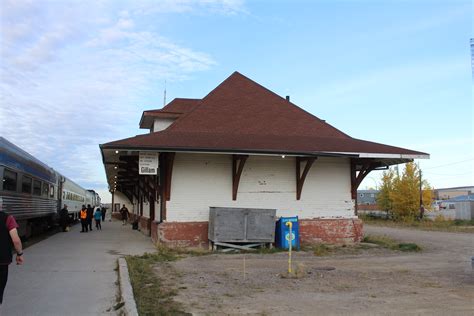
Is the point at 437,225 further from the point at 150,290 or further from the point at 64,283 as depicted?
the point at 64,283

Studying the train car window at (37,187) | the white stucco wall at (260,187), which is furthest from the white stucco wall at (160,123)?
the white stucco wall at (260,187)

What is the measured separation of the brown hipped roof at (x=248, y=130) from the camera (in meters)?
16.0

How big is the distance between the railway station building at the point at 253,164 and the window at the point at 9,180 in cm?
321

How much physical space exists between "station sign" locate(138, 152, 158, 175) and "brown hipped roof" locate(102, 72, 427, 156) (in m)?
0.44

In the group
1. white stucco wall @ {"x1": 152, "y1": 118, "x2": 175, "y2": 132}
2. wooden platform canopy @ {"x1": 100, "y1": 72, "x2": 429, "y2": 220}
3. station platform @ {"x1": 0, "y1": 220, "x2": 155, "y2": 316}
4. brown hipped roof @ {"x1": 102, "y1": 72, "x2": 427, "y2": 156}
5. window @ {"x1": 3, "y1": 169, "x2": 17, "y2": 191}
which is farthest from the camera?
white stucco wall @ {"x1": 152, "y1": 118, "x2": 175, "y2": 132}

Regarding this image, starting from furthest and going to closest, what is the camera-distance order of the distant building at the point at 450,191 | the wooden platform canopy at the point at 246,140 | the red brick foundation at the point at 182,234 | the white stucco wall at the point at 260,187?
1. the distant building at the point at 450,191
2. the white stucco wall at the point at 260,187
3. the red brick foundation at the point at 182,234
4. the wooden platform canopy at the point at 246,140

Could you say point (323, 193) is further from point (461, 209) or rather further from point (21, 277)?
point (461, 209)

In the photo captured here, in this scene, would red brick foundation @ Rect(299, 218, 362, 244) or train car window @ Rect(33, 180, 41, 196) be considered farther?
train car window @ Rect(33, 180, 41, 196)

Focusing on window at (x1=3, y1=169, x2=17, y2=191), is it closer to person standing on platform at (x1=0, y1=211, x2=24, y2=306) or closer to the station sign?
the station sign

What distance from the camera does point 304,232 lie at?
58.5ft

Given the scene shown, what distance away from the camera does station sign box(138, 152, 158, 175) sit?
51.0 feet

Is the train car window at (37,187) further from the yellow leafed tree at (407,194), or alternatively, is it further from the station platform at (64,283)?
the yellow leafed tree at (407,194)

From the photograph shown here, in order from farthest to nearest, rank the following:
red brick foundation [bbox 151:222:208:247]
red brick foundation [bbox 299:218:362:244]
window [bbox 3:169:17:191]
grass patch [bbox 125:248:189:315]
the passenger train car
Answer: red brick foundation [bbox 299:218:362:244] → red brick foundation [bbox 151:222:208:247] → the passenger train car → window [bbox 3:169:17:191] → grass patch [bbox 125:248:189:315]

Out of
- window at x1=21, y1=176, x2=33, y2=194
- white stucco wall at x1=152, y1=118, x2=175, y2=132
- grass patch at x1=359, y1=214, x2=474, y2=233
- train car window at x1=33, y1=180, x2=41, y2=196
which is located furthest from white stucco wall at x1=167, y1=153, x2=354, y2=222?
grass patch at x1=359, y1=214, x2=474, y2=233
